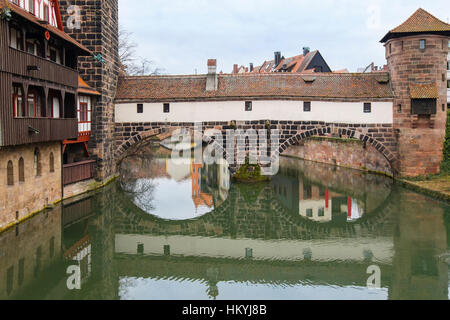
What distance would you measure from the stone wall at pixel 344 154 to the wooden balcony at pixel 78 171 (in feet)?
49.2

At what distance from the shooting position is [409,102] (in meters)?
22.4

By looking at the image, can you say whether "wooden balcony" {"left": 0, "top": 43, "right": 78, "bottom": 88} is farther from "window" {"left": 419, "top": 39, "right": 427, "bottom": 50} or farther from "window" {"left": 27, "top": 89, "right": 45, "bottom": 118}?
"window" {"left": 419, "top": 39, "right": 427, "bottom": 50}

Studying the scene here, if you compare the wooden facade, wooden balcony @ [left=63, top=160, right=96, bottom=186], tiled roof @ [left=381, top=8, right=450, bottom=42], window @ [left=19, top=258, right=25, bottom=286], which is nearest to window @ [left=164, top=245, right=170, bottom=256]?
window @ [left=19, top=258, right=25, bottom=286]

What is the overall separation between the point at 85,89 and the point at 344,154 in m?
17.7

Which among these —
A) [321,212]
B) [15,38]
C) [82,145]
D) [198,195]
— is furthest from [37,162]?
[321,212]

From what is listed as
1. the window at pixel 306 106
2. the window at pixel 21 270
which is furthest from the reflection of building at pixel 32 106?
the window at pixel 306 106

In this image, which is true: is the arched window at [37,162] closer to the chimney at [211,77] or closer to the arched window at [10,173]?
the arched window at [10,173]

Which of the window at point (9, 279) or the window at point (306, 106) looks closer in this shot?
the window at point (9, 279)

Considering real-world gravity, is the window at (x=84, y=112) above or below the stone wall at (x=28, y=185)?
above

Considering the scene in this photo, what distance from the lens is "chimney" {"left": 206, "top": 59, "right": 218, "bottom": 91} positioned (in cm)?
2392

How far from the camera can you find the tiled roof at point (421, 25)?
72.0 ft

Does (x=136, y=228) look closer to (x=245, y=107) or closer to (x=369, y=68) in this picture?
(x=245, y=107)

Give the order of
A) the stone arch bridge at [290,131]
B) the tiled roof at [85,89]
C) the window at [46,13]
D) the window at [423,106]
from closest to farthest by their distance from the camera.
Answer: the window at [46,13] → the tiled roof at [85,89] → the window at [423,106] → the stone arch bridge at [290,131]
